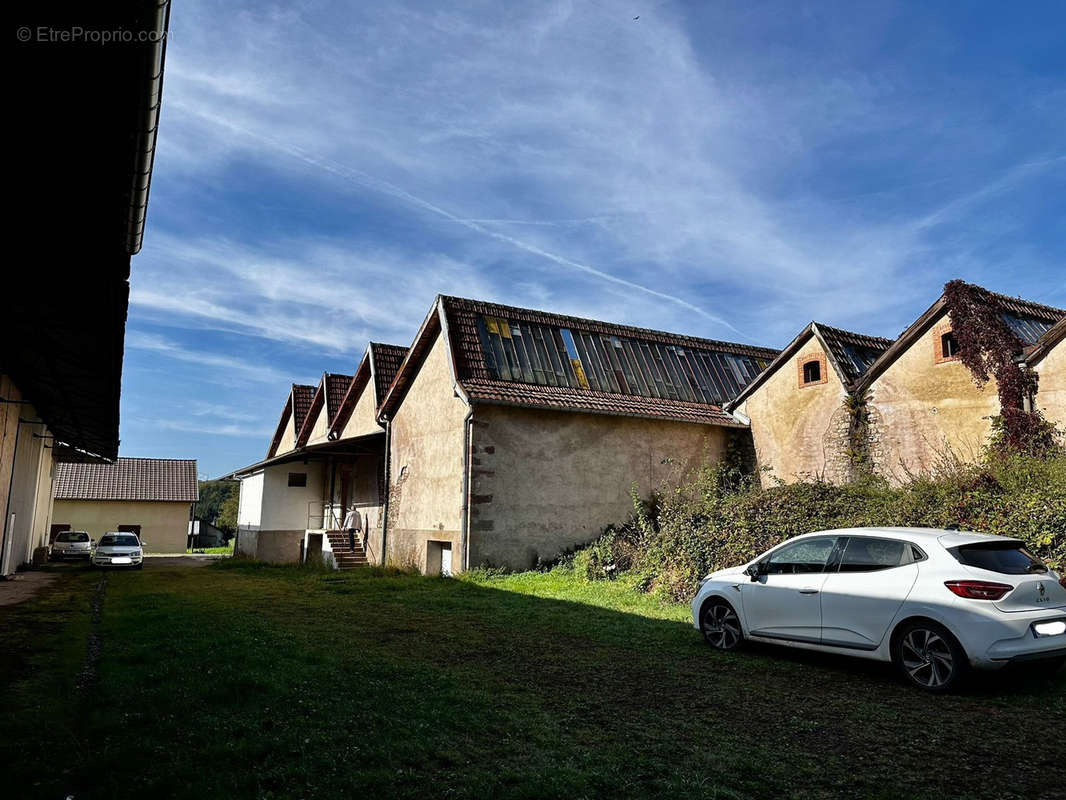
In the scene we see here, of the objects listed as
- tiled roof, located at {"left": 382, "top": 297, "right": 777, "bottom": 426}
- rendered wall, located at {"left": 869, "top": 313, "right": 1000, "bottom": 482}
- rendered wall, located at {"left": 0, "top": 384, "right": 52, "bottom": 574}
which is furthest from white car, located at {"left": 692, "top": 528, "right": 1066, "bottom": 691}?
rendered wall, located at {"left": 0, "top": 384, "right": 52, "bottom": 574}

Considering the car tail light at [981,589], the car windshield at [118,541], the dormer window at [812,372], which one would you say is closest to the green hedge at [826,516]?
the car tail light at [981,589]

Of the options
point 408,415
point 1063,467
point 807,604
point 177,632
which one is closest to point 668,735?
point 807,604

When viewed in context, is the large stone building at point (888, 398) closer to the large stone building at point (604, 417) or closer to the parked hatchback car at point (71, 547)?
the large stone building at point (604, 417)

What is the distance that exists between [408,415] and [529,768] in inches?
710

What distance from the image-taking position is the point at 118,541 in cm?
2816

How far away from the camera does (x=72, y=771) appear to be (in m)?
4.31

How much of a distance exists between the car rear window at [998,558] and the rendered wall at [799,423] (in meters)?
11.4

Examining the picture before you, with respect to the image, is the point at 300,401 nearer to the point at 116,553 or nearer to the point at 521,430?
the point at 116,553

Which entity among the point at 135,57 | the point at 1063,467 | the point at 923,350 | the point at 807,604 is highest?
the point at 923,350

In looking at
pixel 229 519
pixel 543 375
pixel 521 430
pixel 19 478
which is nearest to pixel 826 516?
pixel 521 430

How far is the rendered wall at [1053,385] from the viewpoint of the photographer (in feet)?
47.6

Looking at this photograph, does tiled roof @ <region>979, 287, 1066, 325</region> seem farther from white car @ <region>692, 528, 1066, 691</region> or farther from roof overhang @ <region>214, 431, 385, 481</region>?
roof overhang @ <region>214, 431, 385, 481</region>

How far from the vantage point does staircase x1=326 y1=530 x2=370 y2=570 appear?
23641 millimetres

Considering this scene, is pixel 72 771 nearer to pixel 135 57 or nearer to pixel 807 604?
pixel 135 57
